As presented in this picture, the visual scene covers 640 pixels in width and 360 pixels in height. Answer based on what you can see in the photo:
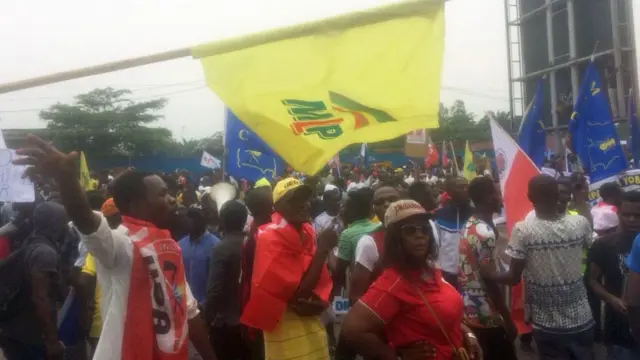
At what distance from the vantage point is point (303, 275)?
13.0 ft

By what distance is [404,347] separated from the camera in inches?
119

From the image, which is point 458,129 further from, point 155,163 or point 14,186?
point 14,186

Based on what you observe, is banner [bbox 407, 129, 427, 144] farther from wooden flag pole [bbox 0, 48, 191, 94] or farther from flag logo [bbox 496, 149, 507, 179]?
wooden flag pole [bbox 0, 48, 191, 94]

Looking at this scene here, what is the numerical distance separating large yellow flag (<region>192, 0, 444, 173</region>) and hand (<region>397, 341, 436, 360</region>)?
2.94 ft

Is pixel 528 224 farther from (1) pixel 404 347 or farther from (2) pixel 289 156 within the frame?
(2) pixel 289 156

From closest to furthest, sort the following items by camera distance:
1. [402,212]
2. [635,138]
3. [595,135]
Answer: [402,212]
[595,135]
[635,138]

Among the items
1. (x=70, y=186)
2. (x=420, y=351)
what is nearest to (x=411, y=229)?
(x=420, y=351)

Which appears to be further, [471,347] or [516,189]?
[516,189]

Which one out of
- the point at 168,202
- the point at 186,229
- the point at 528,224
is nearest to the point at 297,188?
the point at 168,202

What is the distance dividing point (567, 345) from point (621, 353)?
36 centimetres

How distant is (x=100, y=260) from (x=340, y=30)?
4.87ft

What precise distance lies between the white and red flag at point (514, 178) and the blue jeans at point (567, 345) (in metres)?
1.01

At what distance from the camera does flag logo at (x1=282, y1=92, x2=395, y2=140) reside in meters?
3.10

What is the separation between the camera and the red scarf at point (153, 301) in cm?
310
